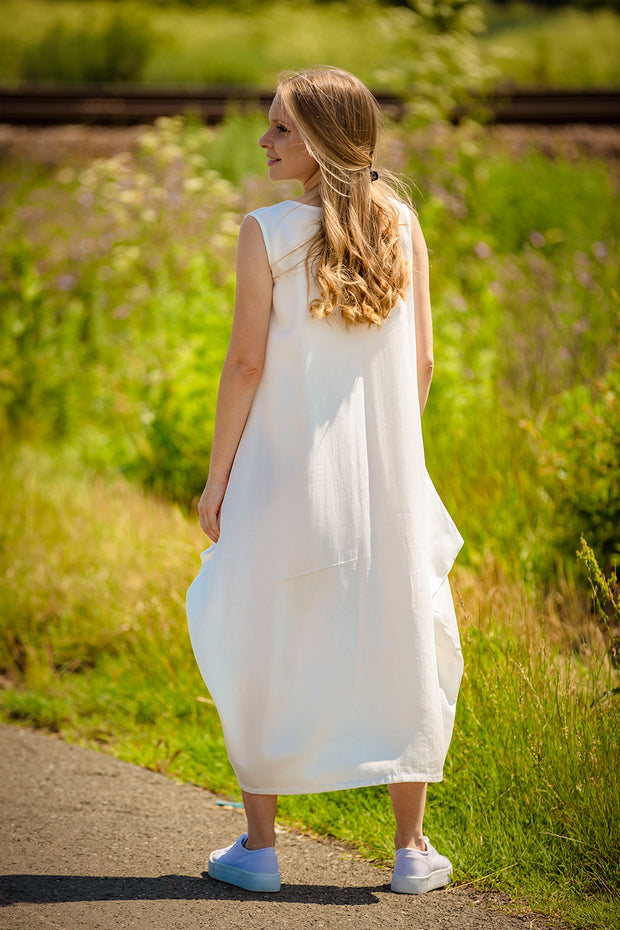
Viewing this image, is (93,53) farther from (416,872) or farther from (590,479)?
(416,872)

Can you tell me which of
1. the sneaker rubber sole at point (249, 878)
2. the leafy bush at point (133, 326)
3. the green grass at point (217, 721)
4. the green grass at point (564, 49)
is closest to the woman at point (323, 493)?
the sneaker rubber sole at point (249, 878)

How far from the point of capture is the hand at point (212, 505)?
8.36ft

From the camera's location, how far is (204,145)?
11172 millimetres

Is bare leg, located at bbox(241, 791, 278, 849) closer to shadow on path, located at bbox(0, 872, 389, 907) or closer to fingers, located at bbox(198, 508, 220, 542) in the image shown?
shadow on path, located at bbox(0, 872, 389, 907)

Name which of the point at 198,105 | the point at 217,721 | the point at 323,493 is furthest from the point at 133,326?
the point at 198,105

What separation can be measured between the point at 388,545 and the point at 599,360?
120 inches

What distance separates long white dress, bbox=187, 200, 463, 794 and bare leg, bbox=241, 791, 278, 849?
0.07 m

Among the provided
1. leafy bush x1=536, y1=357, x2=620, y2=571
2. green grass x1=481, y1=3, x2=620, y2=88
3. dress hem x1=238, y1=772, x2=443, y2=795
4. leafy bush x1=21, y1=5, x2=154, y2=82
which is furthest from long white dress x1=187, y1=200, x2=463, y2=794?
leafy bush x1=21, y1=5, x2=154, y2=82

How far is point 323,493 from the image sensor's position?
2420 millimetres

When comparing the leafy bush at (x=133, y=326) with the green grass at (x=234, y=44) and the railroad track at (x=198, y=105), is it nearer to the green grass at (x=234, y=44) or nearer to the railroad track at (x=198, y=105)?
the railroad track at (x=198, y=105)

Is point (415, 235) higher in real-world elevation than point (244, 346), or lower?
higher

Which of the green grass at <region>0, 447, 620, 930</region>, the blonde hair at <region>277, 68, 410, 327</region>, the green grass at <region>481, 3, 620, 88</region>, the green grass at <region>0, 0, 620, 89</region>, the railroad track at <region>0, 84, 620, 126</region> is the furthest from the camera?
the green grass at <region>481, 3, 620, 88</region>

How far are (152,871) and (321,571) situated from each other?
0.99 meters

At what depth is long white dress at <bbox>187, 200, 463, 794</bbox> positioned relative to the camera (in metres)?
2.42
